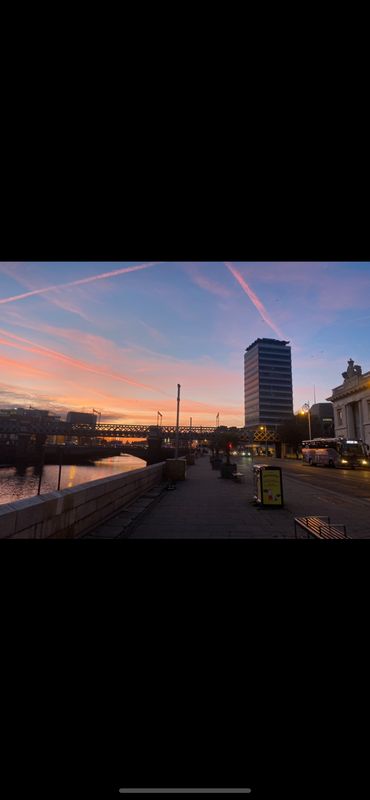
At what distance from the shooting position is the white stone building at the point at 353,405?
4103 centimetres

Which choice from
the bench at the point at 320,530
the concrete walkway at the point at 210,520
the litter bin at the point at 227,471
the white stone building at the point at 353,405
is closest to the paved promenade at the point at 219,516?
the concrete walkway at the point at 210,520

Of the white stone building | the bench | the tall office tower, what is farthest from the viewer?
the tall office tower

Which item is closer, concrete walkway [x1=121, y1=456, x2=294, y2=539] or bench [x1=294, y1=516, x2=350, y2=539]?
bench [x1=294, y1=516, x2=350, y2=539]

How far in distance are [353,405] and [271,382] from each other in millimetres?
86710

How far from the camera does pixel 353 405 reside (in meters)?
44.9

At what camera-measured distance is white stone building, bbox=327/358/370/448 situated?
41.0 meters

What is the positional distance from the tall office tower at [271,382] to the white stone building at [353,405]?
261 feet

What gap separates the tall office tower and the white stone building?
79.5 m

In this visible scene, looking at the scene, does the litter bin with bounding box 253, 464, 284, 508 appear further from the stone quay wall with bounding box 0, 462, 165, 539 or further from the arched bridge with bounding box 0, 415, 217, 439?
the arched bridge with bounding box 0, 415, 217, 439
